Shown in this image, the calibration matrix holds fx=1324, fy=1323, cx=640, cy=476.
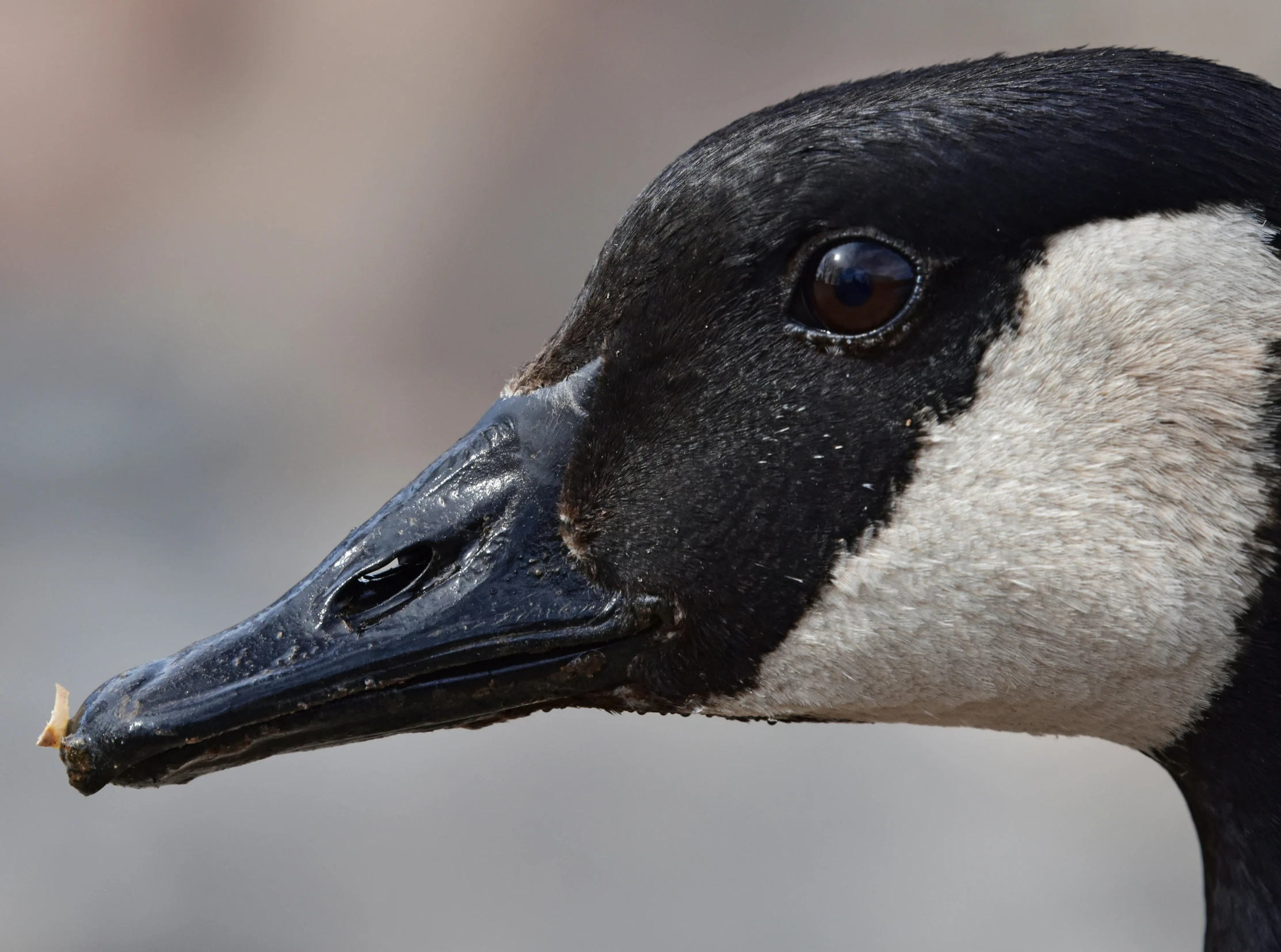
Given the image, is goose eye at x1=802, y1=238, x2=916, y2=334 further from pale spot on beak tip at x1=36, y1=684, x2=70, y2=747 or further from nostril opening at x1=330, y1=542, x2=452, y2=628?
pale spot on beak tip at x1=36, y1=684, x2=70, y2=747

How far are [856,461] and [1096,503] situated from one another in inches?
10.9

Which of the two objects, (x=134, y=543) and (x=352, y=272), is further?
(x=352, y=272)

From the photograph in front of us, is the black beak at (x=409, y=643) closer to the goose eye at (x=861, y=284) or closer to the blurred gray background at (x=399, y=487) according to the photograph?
the goose eye at (x=861, y=284)

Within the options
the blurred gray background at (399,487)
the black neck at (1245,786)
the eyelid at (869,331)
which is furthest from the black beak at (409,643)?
the blurred gray background at (399,487)

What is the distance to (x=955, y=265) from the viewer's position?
4.99ft

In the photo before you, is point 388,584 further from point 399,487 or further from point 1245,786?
point 399,487

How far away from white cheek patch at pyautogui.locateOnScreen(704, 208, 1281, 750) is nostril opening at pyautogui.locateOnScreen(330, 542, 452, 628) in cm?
49

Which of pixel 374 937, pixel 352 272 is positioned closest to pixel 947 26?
pixel 352 272

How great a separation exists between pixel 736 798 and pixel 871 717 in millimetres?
3693

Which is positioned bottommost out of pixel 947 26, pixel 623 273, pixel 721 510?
pixel 721 510

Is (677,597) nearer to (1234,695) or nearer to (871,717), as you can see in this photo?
(871,717)

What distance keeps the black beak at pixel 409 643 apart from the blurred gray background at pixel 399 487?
3.41 meters

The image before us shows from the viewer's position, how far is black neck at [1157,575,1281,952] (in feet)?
4.98

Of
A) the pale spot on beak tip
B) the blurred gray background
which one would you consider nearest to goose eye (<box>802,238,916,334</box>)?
the pale spot on beak tip
